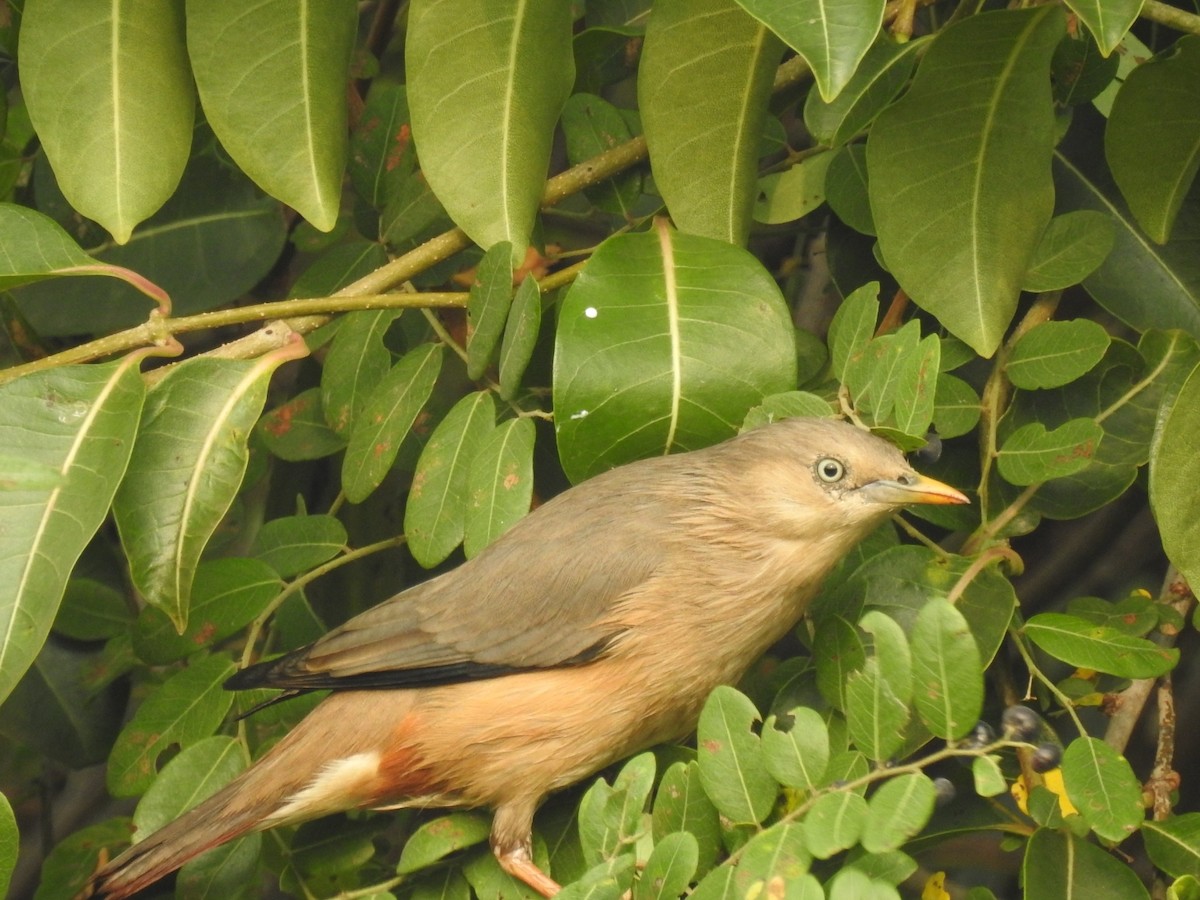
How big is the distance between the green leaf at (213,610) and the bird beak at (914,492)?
1.33 meters

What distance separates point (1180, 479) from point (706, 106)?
1179 mm

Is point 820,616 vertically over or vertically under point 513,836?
over

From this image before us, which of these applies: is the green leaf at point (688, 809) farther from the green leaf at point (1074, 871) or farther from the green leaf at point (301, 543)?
the green leaf at point (301, 543)

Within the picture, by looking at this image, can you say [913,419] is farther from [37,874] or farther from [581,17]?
[37,874]

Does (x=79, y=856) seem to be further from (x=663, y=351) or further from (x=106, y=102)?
(x=663, y=351)

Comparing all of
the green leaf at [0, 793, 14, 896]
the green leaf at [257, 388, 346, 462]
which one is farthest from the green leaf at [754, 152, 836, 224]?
the green leaf at [0, 793, 14, 896]

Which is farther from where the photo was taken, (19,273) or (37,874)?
(37,874)

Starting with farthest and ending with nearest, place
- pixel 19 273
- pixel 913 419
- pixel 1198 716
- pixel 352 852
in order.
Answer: pixel 1198 716
pixel 352 852
pixel 19 273
pixel 913 419

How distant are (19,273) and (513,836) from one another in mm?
1437

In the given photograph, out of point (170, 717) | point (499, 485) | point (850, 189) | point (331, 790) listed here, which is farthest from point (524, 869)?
point (850, 189)

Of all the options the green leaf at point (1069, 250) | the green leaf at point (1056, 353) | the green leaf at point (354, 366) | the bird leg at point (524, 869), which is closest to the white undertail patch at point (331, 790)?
the bird leg at point (524, 869)

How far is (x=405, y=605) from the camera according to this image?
268 cm

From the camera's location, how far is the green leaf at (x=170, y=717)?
274 centimetres

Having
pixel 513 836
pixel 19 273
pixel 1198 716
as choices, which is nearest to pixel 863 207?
pixel 513 836
